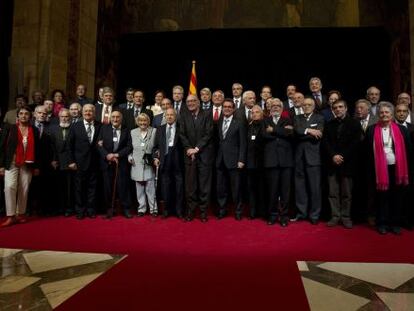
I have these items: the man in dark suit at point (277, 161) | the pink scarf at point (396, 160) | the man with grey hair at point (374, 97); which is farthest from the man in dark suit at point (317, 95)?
the pink scarf at point (396, 160)

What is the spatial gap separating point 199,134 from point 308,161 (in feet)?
5.39

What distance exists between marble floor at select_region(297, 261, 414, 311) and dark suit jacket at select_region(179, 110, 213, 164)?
2.49 m

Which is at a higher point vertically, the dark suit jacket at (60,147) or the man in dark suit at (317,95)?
the man in dark suit at (317,95)

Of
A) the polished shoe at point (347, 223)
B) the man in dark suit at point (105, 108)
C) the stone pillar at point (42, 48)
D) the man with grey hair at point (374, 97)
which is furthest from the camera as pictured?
the stone pillar at point (42, 48)

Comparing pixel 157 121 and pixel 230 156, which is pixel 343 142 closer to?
pixel 230 156

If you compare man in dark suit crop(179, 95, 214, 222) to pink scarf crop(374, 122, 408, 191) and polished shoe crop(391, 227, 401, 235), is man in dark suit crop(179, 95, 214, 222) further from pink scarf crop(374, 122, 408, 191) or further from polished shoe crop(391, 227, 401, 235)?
polished shoe crop(391, 227, 401, 235)

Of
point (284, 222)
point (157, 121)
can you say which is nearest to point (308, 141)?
point (284, 222)

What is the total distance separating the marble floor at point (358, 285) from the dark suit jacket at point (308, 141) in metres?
2.07

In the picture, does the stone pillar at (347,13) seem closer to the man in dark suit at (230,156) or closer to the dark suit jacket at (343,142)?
the dark suit jacket at (343,142)

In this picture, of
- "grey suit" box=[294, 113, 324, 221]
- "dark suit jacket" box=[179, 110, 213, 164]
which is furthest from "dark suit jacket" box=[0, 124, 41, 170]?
"grey suit" box=[294, 113, 324, 221]

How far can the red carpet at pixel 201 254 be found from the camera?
92.4 inches

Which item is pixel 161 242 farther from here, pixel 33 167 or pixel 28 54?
pixel 28 54

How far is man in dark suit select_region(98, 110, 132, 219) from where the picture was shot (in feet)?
18.0

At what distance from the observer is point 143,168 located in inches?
216
